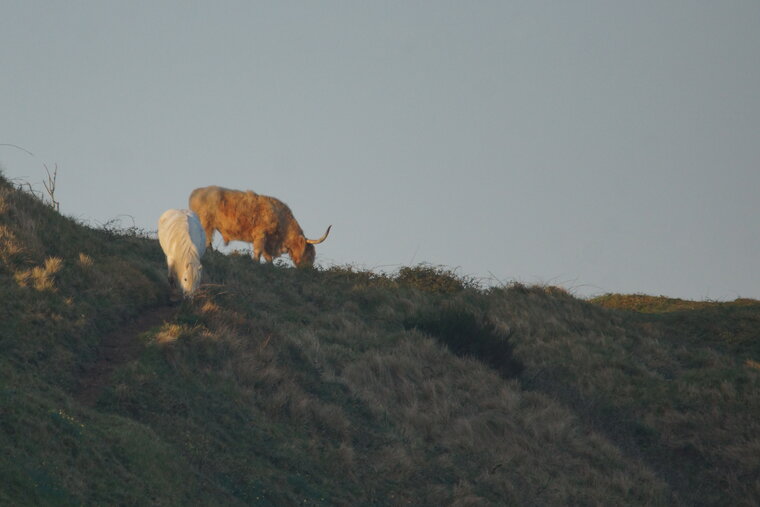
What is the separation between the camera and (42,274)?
14.3 meters

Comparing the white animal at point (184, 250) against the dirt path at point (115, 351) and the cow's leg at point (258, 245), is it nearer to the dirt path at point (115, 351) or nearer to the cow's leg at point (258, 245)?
the dirt path at point (115, 351)

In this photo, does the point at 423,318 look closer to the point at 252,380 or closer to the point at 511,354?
the point at 511,354

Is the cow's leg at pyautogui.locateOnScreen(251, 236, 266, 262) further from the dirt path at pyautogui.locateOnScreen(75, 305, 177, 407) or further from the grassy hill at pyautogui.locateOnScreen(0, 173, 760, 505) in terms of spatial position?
the dirt path at pyautogui.locateOnScreen(75, 305, 177, 407)

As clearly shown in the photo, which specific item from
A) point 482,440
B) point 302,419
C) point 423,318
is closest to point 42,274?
point 302,419

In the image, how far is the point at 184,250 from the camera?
52.7ft

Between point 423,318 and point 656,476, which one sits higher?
point 423,318

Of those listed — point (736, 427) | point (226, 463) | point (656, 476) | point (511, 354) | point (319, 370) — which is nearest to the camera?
point (226, 463)

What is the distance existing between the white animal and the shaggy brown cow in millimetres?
11183

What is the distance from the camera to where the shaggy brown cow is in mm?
28914

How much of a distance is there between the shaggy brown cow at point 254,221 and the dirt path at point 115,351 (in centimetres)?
1256

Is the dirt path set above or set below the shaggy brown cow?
below

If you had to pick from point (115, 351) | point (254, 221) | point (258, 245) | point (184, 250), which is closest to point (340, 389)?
point (184, 250)

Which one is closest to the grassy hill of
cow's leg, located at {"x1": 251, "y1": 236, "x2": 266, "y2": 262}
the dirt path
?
the dirt path

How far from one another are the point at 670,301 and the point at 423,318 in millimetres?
12817
